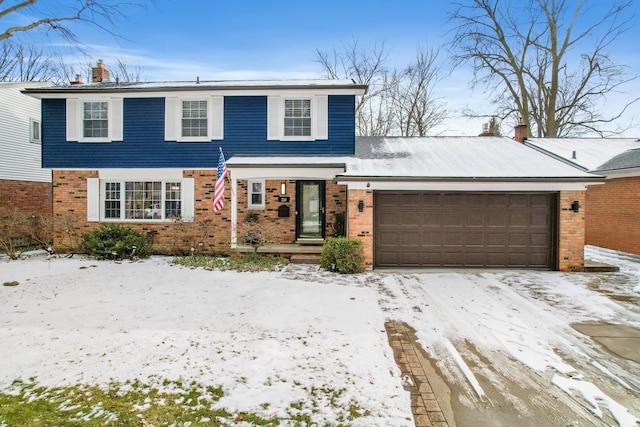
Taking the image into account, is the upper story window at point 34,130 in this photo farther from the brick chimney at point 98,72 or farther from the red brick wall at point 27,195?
the brick chimney at point 98,72

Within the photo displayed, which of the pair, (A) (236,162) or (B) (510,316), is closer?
(B) (510,316)

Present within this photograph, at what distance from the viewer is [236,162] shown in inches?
432

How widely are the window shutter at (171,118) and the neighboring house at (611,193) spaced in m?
12.4

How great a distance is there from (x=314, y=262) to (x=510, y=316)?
5571 millimetres

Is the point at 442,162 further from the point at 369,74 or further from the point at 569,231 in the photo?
the point at 369,74

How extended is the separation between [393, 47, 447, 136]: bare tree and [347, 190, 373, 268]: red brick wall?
15661 millimetres

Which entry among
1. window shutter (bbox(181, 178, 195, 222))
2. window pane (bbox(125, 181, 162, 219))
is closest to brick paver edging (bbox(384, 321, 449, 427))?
window shutter (bbox(181, 178, 195, 222))

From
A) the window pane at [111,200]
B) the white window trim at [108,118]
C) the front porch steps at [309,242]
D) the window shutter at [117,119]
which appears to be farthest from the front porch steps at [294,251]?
the white window trim at [108,118]

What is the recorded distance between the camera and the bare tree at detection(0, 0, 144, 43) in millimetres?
11281

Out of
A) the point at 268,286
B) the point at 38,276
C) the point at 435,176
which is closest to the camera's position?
the point at 268,286

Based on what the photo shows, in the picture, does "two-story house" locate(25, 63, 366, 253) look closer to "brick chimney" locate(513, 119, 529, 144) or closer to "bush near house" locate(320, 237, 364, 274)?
"bush near house" locate(320, 237, 364, 274)

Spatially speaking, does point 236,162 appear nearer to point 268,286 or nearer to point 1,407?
point 268,286

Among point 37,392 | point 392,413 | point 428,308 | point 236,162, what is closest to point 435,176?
point 428,308

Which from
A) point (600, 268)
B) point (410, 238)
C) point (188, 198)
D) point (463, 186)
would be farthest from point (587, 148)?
point (188, 198)
